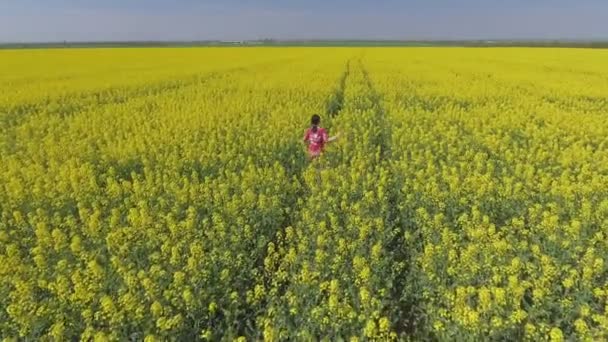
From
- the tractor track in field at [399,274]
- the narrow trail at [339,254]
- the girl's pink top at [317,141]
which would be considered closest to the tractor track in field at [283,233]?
the narrow trail at [339,254]

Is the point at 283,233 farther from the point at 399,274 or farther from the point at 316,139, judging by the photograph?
the point at 316,139

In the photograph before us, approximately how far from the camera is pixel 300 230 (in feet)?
16.7

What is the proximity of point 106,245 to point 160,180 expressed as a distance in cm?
212

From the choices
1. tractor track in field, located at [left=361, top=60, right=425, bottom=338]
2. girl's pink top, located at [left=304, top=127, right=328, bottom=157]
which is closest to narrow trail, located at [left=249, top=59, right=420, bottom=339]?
tractor track in field, located at [left=361, top=60, right=425, bottom=338]

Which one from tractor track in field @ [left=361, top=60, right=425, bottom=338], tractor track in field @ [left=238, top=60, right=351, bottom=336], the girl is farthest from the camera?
the girl

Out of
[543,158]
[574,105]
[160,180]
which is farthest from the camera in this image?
[574,105]

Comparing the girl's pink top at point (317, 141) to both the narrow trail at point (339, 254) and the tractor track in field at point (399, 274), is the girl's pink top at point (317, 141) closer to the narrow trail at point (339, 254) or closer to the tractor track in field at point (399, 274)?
the narrow trail at point (339, 254)

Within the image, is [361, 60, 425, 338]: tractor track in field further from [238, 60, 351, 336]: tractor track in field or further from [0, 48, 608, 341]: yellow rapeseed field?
[238, 60, 351, 336]: tractor track in field

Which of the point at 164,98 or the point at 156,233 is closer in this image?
the point at 156,233

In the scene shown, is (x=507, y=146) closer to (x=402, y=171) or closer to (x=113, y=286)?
(x=402, y=171)

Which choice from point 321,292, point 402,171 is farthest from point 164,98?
point 321,292

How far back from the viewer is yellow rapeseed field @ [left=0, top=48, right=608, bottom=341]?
3.63 m

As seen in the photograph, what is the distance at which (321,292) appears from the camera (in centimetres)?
392

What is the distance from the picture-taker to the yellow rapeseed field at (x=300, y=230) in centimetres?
363
